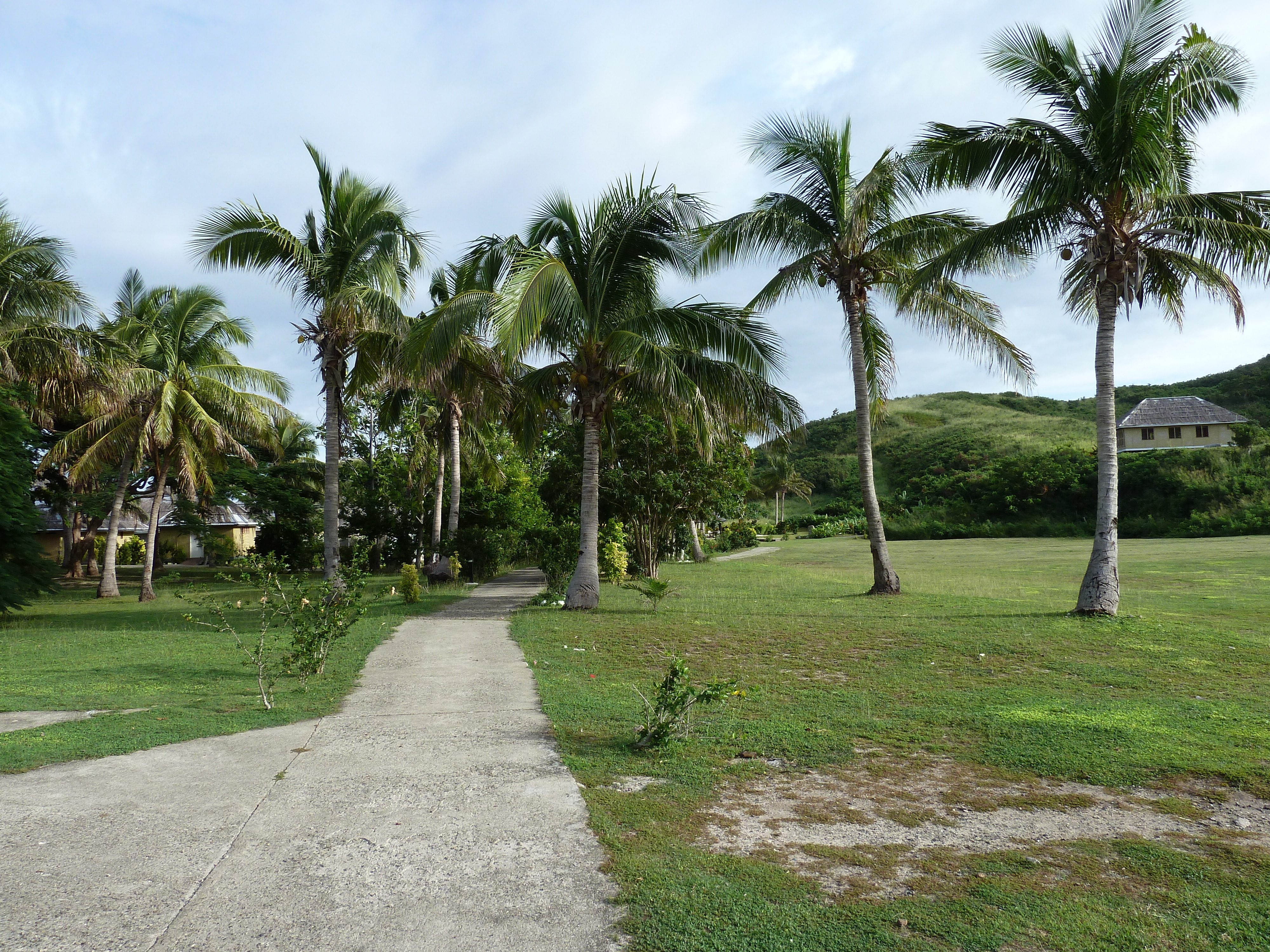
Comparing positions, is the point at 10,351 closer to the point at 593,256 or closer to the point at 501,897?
the point at 593,256

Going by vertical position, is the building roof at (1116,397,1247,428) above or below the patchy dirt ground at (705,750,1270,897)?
above

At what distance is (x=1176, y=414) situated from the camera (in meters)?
52.1

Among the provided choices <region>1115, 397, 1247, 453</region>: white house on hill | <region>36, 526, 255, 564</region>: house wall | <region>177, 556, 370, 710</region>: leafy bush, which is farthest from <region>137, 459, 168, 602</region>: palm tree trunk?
<region>1115, 397, 1247, 453</region>: white house on hill

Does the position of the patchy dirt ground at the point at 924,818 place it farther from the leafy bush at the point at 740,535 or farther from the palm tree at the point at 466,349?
the leafy bush at the point at 740,535

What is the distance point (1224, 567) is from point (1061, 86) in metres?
14.7

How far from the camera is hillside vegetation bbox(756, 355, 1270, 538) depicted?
3834cm

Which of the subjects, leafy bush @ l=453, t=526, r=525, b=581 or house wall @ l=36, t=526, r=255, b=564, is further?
house wall @ l=36, t=526, r=255, b=564

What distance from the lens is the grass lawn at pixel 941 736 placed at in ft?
10.2


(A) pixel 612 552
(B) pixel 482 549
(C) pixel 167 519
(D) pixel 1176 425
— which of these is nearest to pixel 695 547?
(B) pixel 482 549

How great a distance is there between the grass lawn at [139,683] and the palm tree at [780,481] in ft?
129

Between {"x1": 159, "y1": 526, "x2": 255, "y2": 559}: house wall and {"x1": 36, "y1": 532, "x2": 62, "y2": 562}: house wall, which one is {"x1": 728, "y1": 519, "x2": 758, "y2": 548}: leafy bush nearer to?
{"x1": 159, "y1": 526, "x2": 255, "y2": 559}: house wall

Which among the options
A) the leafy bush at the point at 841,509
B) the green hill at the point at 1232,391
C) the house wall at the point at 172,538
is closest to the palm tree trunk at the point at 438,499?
the house wall at the point at 172,538

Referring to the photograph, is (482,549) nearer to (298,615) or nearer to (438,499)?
(438,499)

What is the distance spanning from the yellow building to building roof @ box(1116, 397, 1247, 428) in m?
52.9
